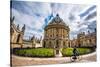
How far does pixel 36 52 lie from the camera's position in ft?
6.56

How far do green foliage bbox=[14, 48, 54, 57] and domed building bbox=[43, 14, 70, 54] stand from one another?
57 mm

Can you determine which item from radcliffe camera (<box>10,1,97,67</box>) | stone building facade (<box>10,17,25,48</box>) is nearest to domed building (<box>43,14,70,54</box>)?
radcliffe camera (<box>10,1,97,67</box>)

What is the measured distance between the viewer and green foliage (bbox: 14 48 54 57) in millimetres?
1936

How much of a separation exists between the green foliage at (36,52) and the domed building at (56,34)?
0.19 ft

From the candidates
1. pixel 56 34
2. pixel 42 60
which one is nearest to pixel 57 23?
pixel 56 34

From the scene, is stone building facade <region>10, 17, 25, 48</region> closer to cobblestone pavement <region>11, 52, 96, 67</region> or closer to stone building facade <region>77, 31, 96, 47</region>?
cobblestone pavement <region>11, 52, 96, 67</region>

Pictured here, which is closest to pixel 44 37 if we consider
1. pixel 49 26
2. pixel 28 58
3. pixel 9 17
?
pixel 49 26

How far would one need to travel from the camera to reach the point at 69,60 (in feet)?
6.93

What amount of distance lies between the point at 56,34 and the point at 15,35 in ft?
1.56

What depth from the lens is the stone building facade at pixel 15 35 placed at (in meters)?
1.88

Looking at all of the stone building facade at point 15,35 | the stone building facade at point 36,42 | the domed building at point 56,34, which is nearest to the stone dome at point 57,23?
the domed building at point 56,34

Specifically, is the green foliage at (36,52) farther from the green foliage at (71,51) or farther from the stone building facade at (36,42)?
the green foliage at (71,51)

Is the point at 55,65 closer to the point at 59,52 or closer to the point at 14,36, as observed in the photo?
the point at 59,52

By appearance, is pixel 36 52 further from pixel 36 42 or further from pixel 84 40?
pixel 84 40
